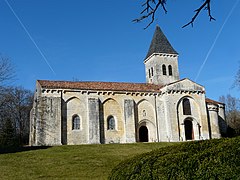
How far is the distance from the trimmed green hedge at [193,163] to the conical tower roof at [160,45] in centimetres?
3963

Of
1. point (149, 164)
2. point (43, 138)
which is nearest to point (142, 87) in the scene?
point (43, 138)

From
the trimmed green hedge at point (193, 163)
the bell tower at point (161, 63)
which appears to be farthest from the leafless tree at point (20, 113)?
the trimmed green hedge at point (193, 163)

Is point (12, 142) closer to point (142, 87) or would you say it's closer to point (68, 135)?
point (68, 135)

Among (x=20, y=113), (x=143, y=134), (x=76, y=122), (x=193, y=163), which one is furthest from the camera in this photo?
(x=20, y=113)

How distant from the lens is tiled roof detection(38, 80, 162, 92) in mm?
36812

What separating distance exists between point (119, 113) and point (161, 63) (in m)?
12.7

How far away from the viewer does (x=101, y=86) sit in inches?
1529

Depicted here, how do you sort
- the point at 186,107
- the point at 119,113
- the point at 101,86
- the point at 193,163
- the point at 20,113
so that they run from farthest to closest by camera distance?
1. the point at 20,113
2. the point at 186,107
3. the point at 101,86
4. the point at 119,113
5. the point at 193,163

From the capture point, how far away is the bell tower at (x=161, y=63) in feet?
151

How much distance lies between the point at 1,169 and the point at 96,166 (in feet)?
19.5

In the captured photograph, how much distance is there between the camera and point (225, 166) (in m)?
6.05

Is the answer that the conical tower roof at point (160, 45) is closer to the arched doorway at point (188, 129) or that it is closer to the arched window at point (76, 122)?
the arched doorway at point (188, 129)

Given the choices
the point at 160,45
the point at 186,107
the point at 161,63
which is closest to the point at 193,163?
the point at 186,107

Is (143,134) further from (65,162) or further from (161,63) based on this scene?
(65,162)
